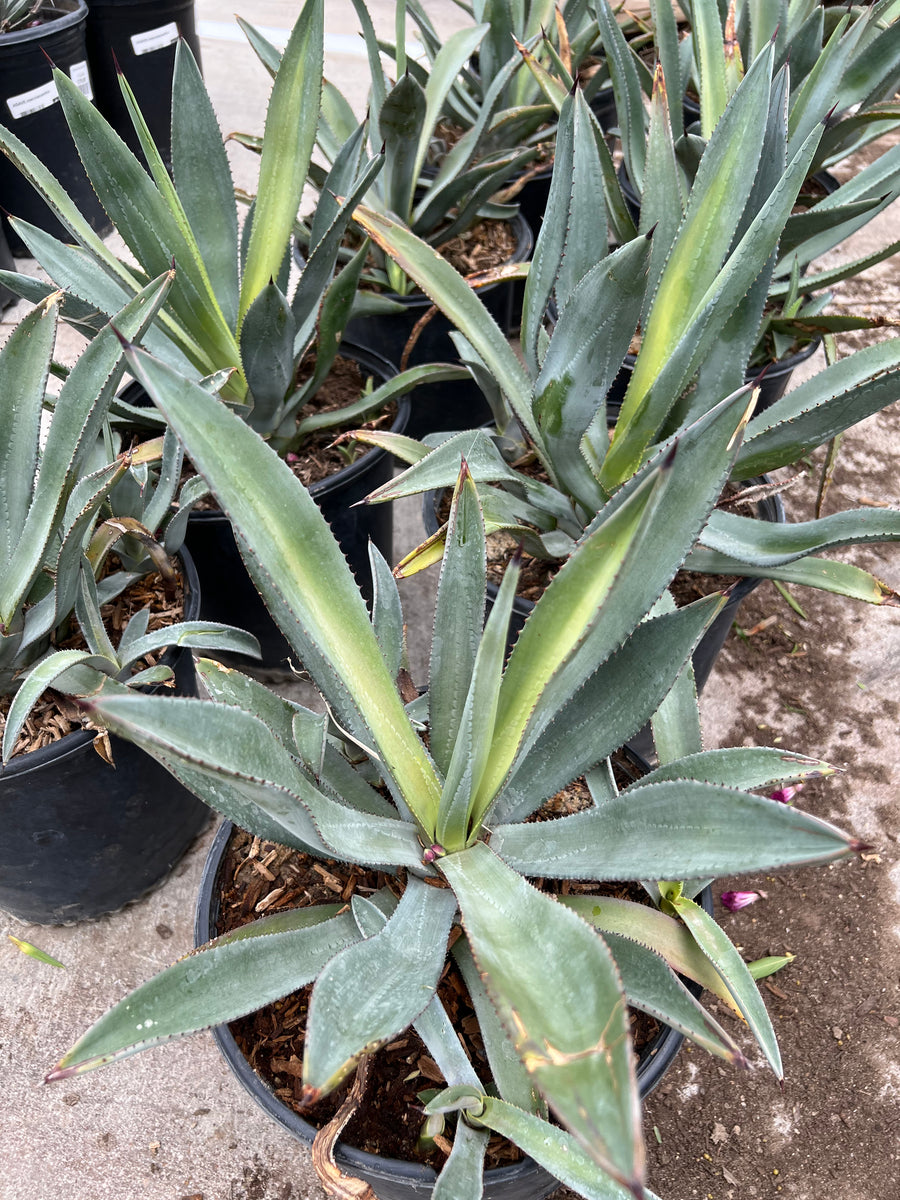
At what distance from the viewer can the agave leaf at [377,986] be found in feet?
1.84

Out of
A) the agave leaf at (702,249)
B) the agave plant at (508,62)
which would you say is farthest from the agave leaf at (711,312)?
the agave plant at (508,62)

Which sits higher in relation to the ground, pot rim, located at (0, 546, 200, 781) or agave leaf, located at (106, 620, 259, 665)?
agave leaf, located at (106, 620, 259, 665)

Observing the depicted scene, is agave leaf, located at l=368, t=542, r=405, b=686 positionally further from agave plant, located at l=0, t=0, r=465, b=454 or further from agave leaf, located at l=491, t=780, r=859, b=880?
agave plant, located at l=0, t=0, r=465, b=454

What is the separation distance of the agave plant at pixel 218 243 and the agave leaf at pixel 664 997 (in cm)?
78

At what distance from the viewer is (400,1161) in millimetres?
775

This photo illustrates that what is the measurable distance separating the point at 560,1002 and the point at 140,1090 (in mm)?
903

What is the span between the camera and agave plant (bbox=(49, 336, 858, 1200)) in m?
0.56

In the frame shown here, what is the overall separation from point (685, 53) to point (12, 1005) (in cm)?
204

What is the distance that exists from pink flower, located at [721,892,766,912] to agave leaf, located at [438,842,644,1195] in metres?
0.64

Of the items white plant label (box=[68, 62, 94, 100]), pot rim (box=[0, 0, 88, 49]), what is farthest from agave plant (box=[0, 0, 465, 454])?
white plant label (box=[68, 62, 94, 100])

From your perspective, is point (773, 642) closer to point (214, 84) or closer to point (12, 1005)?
point (12, 1005)

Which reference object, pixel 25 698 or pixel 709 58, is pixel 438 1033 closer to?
pixel 25 698

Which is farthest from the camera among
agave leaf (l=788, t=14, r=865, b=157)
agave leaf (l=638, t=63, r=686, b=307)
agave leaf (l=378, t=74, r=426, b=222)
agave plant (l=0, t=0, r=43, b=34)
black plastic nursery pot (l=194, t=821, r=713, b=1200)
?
agave plant (l=0, t=0, r=43, b=34)

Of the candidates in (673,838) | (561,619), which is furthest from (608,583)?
(673,838)
